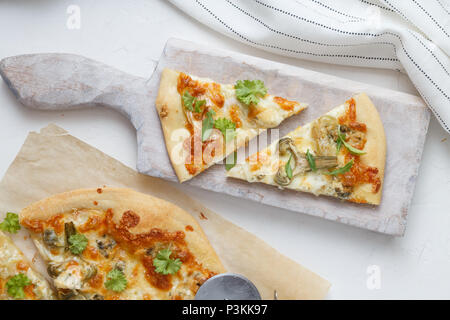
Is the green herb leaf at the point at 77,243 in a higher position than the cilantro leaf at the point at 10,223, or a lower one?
lower

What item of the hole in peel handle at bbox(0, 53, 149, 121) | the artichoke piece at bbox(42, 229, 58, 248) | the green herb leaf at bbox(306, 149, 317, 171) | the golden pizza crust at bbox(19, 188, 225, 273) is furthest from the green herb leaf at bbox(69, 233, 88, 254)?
the green herb leaf at bbox(306, 149, 317, 171)

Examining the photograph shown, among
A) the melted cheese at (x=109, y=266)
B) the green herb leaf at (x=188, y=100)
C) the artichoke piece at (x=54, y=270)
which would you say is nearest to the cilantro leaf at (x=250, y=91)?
the green herb leaf at (x=188, y=100)

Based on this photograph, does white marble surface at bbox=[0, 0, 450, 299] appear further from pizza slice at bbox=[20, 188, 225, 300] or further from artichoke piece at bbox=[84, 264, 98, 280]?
artichoke piece at bbox=[84, 264, 98, 280]

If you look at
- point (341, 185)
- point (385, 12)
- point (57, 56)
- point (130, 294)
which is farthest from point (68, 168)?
point (385, 12)

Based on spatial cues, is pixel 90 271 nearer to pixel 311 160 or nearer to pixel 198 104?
pixel 198 104

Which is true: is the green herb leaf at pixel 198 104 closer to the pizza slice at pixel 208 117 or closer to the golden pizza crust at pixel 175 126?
the pizza slice at pixel 208 117

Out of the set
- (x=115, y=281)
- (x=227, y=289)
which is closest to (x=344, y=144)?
(x=227, y=289)

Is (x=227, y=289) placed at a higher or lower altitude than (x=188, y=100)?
lower
